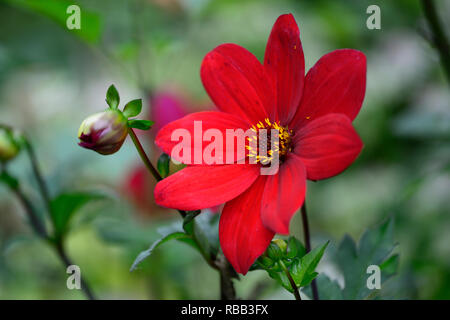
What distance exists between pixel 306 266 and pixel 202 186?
100 mm

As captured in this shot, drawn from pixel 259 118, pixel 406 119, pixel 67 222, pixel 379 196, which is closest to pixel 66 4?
pixel 67 222

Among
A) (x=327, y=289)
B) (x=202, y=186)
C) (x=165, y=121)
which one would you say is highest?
(x=165, y=121)

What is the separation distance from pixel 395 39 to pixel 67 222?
1041 mm

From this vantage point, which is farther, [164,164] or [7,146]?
[7,146]

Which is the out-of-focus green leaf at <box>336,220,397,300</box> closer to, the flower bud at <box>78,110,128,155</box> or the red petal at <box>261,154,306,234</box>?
the red petal at <box>261,154,306,234</box>

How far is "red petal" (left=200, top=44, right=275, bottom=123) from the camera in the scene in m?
0.41

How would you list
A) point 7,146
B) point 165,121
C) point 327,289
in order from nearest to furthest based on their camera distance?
1. point 327,289
2. point 7,146
3. point 165,121

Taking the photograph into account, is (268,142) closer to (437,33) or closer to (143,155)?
(143,155)

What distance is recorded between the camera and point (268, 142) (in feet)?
1.37

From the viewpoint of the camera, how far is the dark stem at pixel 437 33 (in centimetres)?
63

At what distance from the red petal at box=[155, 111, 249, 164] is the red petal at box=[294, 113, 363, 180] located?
6 centimetres

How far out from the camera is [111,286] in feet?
3.54

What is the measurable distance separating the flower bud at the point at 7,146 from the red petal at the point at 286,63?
12.9 inches

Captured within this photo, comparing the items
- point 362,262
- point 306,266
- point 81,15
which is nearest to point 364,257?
point 362,262
